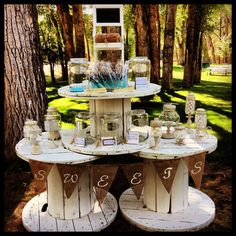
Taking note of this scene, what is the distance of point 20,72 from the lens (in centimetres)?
396

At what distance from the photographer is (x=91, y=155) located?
2.63 meters

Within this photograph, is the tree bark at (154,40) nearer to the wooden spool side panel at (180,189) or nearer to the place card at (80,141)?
the wooden spool side panel at (180,189)

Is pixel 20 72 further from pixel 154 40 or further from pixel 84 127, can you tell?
pixel 154 40

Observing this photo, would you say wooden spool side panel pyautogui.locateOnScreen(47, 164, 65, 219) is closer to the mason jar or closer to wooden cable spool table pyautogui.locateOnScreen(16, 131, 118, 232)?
wooden cable spool table pyautogui.locateOnScreen(16, 131, 118, 232)

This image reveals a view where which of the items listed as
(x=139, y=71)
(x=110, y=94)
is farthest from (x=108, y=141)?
(x=139, y=71)

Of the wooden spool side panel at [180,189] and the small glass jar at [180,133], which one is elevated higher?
the small glass jar at [180,133]

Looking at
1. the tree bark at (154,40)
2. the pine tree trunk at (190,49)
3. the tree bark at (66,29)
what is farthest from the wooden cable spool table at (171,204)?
the tree bark at (66,29)

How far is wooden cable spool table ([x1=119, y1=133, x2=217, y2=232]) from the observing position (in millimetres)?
2725

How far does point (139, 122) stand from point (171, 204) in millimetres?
838

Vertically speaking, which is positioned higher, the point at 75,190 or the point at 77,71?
the point at 77,71

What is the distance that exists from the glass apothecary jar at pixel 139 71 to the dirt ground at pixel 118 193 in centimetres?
130

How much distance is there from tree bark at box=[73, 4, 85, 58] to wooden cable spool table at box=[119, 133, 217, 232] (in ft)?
12.7

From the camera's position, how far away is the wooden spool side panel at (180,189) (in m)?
2.85

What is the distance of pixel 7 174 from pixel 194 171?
8.31 feet
